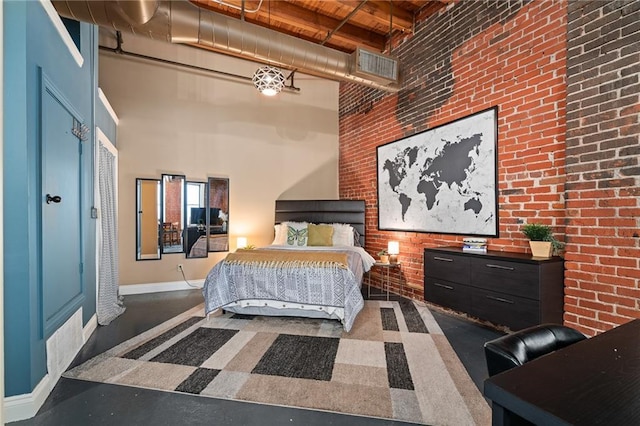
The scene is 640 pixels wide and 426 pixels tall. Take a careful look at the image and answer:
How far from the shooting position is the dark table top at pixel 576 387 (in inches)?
29.1

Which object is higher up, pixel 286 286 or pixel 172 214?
pixel 172 214

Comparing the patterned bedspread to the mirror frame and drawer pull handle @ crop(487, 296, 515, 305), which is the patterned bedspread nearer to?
drawer pull handle @ crop(487, 296, 515, 305)

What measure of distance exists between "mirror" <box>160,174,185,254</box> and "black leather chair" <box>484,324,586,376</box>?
5.13 metres

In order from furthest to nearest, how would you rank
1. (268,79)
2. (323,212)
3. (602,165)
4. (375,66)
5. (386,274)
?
(323,212) < (386,274) < (268,79) < (375,66) < (602,165)

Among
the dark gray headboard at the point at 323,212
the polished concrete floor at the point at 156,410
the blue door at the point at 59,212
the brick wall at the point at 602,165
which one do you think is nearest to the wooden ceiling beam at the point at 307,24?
the dark gray headboard at the point at 323,212

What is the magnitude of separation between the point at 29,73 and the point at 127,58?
11.3 feet

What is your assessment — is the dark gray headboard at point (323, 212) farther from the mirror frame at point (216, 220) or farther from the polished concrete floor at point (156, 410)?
the polished concrete floor at point (156, 410)

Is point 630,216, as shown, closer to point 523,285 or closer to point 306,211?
point 523,285

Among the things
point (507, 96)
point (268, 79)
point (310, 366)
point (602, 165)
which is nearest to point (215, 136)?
point (268, 79)

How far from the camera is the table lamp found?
15.7 feet

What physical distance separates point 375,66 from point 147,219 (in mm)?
4236

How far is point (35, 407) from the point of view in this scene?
203cm

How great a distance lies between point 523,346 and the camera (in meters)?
1.16

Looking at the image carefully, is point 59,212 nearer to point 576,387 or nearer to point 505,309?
point 576,387
